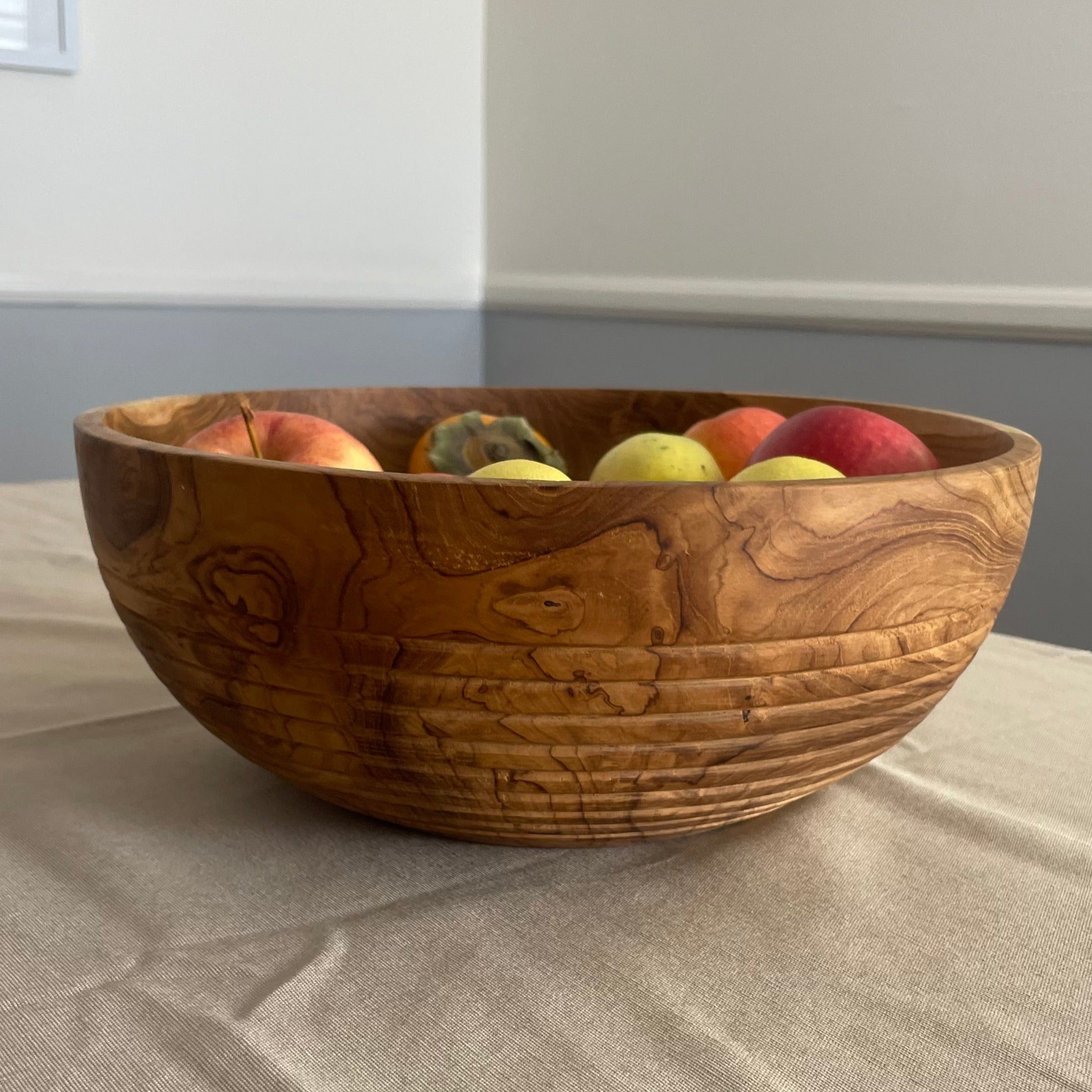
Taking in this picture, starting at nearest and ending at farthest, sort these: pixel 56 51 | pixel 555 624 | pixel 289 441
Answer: pixel 555 624 < pixel 289 441 < pixel 56 51

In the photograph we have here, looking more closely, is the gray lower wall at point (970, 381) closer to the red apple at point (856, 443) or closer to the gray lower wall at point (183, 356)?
the gray lower wall at point (183, 356)

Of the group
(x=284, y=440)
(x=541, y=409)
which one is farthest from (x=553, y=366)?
(x=284, y=440)

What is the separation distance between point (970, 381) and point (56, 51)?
5.61 ft

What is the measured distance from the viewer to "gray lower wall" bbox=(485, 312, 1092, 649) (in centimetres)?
163

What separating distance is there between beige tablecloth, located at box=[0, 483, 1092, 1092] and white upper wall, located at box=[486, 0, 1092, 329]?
1388 millimetres

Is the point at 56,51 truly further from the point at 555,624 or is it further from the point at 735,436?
the point at 555,624

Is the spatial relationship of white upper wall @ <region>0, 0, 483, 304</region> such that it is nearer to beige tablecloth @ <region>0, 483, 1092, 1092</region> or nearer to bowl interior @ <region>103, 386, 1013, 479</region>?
bowl interior @ <region>103, 386, 1013, 479</region>

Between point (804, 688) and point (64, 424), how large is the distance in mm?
2173

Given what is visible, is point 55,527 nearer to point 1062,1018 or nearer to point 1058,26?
point 1062,1018

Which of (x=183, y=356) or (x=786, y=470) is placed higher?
(x=786, y=470)

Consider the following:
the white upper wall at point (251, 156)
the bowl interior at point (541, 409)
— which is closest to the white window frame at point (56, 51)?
the white upper wall at point (251, 156)

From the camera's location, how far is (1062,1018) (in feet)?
1.01

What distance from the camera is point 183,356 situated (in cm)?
237

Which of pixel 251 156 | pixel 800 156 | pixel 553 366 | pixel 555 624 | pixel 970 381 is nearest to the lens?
pixel 555 624
